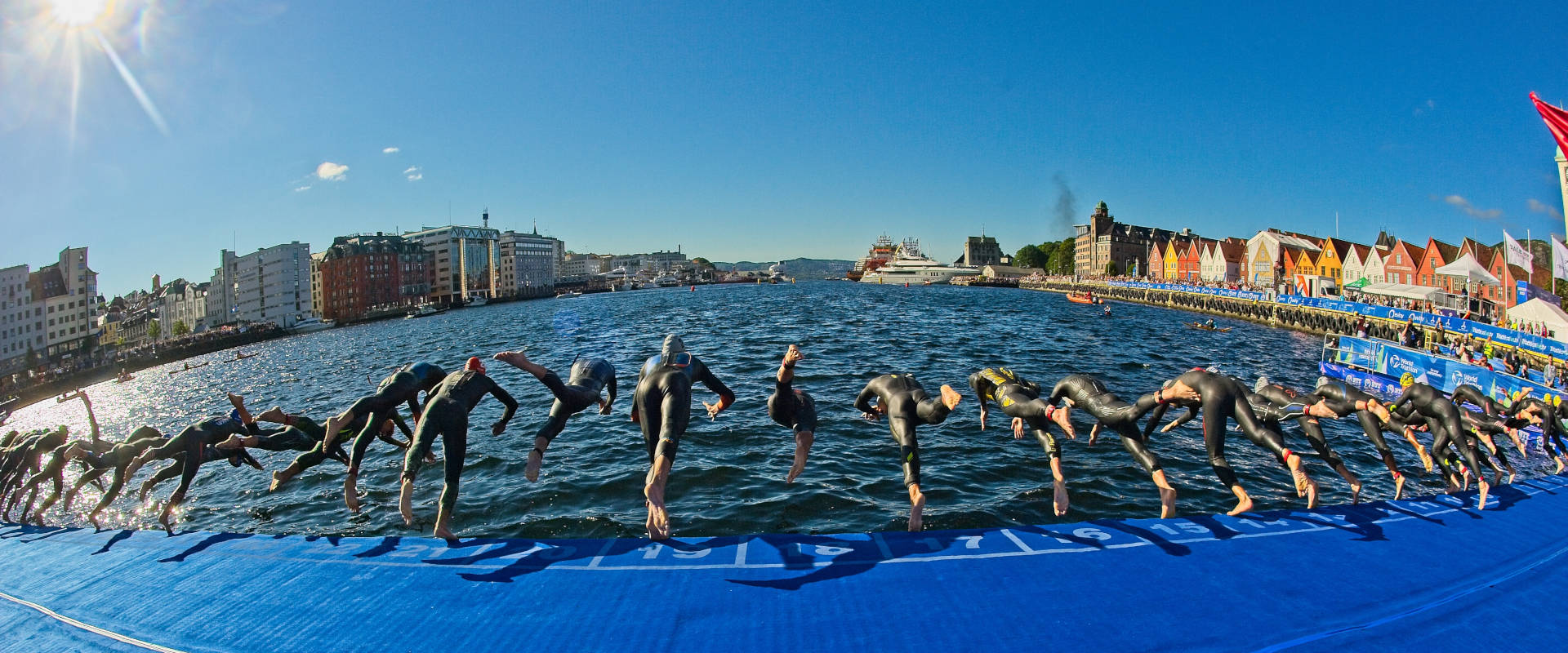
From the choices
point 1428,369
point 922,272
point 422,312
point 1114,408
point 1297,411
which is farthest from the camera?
point 922,272

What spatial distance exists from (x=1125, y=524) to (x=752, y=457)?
368 inches

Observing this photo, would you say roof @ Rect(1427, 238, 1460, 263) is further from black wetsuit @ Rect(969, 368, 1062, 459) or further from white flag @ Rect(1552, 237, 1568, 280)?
black wetsuit @ Rect(969, 368, 1062, 459)

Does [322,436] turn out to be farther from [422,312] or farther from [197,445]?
[422,312]

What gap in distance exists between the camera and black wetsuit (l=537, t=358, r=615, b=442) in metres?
8.24

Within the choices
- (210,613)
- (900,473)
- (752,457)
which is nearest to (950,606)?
(210,613)

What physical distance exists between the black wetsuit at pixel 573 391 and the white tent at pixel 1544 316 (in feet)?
131

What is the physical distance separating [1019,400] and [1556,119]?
25.9 meters

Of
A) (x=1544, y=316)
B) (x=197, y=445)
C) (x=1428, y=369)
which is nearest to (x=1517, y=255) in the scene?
(x=1544, y=316)

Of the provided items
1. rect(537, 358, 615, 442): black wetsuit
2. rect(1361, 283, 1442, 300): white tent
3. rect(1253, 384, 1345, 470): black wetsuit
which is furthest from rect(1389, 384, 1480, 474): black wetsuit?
rect(1361, 283, 1442, 300): white tent

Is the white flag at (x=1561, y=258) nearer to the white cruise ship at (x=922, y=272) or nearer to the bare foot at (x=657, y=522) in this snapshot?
the bare foot at (x=657, y=522)

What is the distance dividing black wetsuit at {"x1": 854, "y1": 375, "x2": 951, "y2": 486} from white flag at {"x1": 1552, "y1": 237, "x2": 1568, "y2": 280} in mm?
35157

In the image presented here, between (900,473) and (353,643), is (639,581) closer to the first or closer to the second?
(353,643)

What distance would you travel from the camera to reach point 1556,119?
21.2 meters

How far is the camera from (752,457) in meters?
16.5
